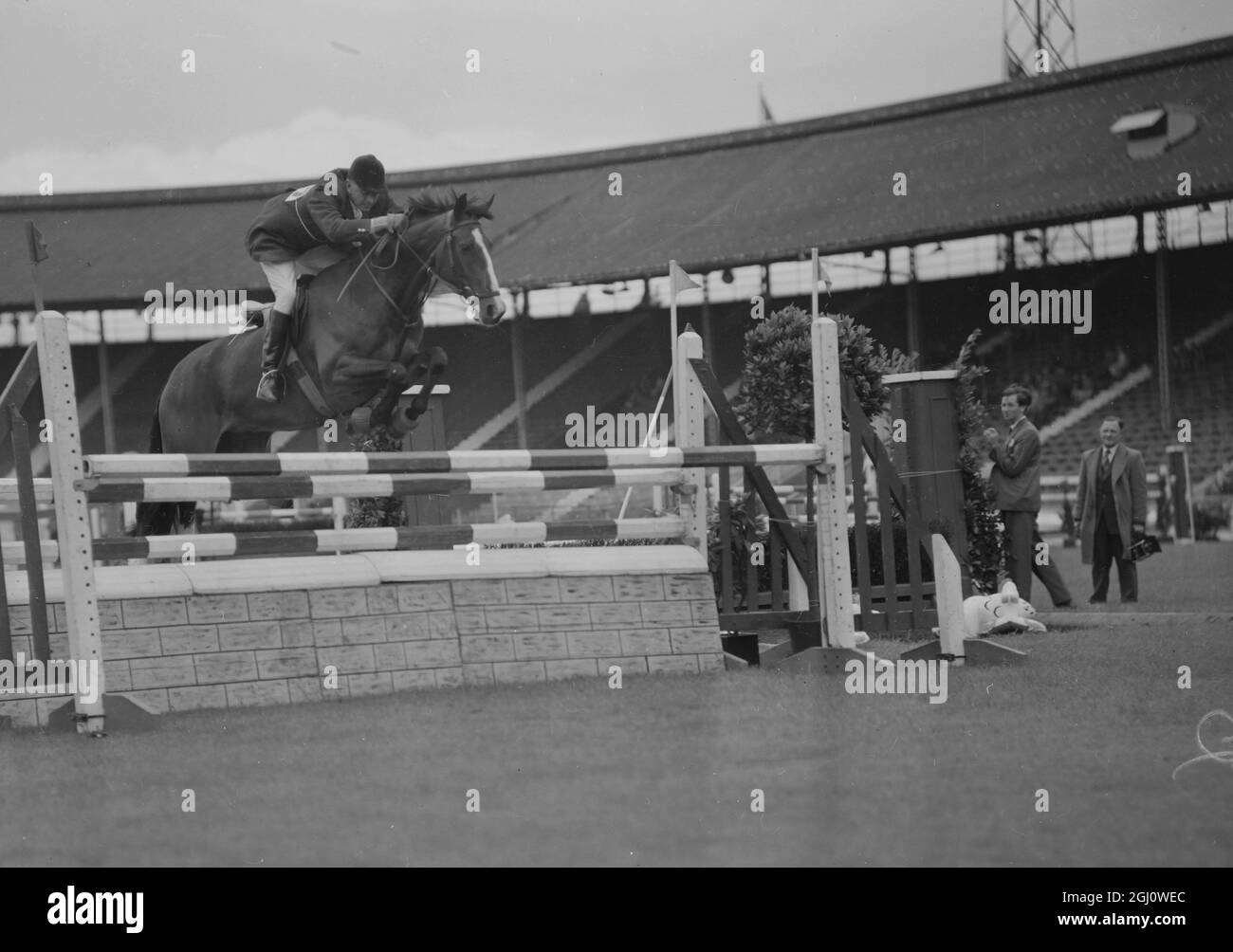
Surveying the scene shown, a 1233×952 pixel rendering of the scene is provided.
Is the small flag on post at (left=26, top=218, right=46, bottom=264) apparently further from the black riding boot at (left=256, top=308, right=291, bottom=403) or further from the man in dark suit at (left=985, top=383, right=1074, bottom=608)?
the man in dark suit at (left=985, top=383, right=1074, bottom=608)

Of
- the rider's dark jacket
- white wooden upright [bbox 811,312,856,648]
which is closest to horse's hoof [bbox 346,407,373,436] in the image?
the rider's dark jacket

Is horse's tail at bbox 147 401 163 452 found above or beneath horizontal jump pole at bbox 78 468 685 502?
above

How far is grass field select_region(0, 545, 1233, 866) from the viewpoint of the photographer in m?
3.02

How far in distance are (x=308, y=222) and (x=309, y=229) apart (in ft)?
0.12

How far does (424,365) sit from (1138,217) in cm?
1730

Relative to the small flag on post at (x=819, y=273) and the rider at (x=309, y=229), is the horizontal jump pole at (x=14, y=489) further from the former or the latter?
the small flag on post at (x=819, y=273)

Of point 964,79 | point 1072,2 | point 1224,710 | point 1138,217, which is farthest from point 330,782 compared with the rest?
point 964,79

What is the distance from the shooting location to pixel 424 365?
7.44 m

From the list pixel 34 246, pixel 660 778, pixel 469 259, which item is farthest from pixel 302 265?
pixel 660 778

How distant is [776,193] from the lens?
25688 mm

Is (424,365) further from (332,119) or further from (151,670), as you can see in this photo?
(332,119)

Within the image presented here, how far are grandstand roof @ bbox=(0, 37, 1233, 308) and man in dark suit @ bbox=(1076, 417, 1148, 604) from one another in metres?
11.3

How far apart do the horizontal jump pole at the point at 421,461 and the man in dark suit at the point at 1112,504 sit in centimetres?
467

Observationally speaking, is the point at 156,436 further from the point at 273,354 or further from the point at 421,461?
the point at 421,461
